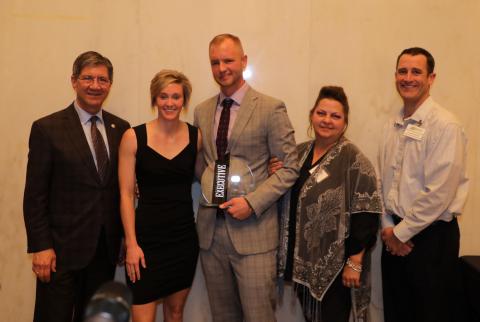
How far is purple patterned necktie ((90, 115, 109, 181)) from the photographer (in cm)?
216

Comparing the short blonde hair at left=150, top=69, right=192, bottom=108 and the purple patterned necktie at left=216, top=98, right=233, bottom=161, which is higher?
the short blonde hair at left=150, top=69, right=192, bottom=108

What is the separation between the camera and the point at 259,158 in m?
2.23

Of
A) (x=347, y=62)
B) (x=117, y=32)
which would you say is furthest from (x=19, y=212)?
(x=347, y=62)

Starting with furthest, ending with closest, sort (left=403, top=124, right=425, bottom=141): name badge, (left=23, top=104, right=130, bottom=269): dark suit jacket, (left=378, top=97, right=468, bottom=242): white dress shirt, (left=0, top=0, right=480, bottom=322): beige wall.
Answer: (left=0, top=0, right=480, bottom=322): beige wall, (left=403, top=124, right=425, bottom=141): name badge, (left=378, top=97, right=468, bottom=242): white dress shirt, (left=23, top=104, right=130, bottom=269): dark suit jacket

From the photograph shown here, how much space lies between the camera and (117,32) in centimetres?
277

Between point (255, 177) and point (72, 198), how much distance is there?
0.94 meters

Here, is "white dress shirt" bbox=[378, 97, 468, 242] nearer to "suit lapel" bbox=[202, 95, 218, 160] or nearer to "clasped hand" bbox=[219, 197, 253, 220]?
"clasped hand" bbox=[219, 197, 253, 220]

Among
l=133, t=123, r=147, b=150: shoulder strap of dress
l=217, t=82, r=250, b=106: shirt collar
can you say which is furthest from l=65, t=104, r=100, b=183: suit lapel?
l=217, t=82, r=250, b=106: shirt collar

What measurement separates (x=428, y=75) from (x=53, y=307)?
2.35 m

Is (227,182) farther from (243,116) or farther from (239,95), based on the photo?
(239,95)

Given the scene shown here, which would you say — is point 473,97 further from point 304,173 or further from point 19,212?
point 19,212

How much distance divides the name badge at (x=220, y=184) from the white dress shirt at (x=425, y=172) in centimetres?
96

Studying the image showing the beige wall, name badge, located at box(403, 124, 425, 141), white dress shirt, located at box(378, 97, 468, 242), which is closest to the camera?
white dress shirt, located at box(378, 97, 468, 242)

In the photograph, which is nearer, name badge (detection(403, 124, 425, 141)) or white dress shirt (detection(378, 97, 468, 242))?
white dress shirt (detection(378, 97, 468, 242))
